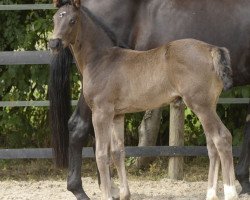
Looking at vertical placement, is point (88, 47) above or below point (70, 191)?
above

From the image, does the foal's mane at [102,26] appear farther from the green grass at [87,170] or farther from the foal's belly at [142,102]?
the green grass at [87,170]

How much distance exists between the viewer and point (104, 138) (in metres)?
5.20

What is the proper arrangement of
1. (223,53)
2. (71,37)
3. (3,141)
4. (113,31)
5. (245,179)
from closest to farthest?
(223,53)
(71,37)
(113,31)
(245,179)
(3,141)

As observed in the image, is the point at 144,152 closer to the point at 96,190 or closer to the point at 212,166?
the point at 96,190

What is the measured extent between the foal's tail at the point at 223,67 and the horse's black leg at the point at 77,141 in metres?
1.46

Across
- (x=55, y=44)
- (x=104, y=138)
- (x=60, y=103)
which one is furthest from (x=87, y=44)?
(x=60, y=103)

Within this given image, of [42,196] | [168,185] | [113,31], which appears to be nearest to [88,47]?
[113,31]

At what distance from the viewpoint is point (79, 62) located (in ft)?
18.0

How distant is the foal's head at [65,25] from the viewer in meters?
5.16

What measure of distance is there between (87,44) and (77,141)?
1012mm

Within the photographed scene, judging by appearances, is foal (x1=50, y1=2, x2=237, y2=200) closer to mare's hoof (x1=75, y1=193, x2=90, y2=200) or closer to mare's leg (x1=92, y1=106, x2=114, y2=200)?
mare's leg (x1=92, y1=106, x2=114, y2=200)

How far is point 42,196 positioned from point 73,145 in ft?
2.01

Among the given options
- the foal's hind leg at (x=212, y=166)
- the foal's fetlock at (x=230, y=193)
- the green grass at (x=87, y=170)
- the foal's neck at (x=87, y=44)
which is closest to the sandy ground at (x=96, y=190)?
the green grass at (x=87, y=170)

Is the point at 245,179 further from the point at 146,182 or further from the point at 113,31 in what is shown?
the point at 113,31
